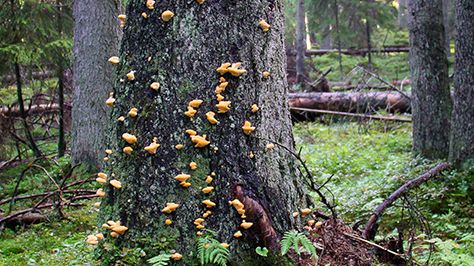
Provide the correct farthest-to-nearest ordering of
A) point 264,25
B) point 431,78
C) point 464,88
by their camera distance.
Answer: point 431,78 → point 464,88 → point 264,25

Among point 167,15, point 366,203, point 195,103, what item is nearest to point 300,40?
point 366,203

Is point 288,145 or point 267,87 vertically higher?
point 267,87

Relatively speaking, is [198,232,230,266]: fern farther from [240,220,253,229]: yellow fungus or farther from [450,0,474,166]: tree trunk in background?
[450,0,474,166]: tree trunk in background

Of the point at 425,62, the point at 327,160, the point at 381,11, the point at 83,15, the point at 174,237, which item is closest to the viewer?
the point at 174,237

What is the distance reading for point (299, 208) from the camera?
3080 mm

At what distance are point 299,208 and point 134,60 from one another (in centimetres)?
143

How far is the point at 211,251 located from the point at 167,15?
4.61 feet

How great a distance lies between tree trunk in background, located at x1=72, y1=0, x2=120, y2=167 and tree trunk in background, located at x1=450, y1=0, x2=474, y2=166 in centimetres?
545

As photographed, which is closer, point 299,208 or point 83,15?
point 299,208

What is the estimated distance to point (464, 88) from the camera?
681cm

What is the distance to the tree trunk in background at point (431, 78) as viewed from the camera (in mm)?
8625

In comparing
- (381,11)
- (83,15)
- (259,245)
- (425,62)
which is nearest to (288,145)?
(259,245)

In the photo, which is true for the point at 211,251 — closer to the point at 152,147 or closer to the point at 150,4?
the point at 152,147

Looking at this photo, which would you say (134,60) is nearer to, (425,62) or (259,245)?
(259,245)
